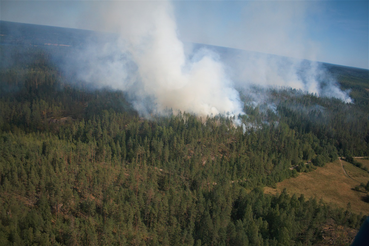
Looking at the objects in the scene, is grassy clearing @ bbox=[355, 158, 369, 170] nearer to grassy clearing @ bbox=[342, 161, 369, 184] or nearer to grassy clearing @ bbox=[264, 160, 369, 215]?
grassy clearing @ bbox=[342, 161, 369, 184]

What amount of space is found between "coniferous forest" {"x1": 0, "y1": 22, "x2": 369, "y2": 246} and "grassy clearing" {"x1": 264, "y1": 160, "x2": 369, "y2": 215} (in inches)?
105

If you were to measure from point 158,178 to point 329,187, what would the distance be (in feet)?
137

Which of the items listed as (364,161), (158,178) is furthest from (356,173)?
(158,178)

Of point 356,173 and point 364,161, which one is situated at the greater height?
point 364,161

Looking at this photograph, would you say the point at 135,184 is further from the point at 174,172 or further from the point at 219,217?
the point at 219,217

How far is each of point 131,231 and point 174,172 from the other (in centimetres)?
1836

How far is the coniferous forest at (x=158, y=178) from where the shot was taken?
31.0 meters

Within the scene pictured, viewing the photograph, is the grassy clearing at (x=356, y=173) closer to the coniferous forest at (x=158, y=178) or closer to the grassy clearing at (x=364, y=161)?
the grassy clearing at (x=364, y=161)

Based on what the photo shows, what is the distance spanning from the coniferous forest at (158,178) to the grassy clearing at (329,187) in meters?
2.67

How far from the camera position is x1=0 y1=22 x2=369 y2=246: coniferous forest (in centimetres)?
3100

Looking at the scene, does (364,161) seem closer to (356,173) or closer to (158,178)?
(356,173)

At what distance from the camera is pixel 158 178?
158ft

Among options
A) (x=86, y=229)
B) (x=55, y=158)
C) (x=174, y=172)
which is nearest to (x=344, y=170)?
(x=174, y=172)

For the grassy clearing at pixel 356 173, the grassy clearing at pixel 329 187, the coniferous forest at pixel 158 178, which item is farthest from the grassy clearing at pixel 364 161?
the grassy clearing at pixel 329 187
